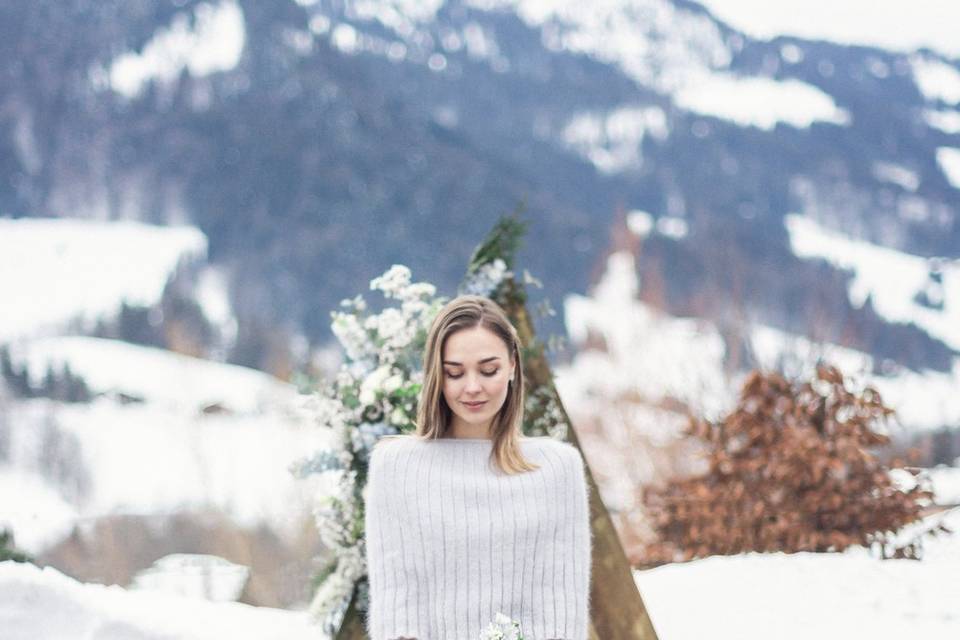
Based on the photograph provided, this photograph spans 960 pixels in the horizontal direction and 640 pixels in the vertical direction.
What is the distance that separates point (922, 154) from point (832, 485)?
→ 60.9 m

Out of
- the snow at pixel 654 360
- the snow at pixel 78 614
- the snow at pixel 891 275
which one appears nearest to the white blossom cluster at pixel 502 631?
the snow at pixel 78 614

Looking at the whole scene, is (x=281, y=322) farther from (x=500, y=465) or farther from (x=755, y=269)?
(x=500, y=465)

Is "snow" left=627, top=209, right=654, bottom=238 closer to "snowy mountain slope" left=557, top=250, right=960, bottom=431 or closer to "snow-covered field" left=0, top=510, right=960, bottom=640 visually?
"snowy mountain slope" left=557, top=250, right=960, bottom=431

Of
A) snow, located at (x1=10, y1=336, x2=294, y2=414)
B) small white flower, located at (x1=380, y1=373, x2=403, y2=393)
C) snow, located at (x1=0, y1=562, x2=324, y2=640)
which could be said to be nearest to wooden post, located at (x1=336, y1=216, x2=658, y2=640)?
small white flower, located at (x1=380, y1=373, x2=403, y2=393)

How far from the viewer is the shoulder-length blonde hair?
6.65ft

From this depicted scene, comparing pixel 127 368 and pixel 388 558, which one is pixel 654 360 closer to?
pixel 388 558

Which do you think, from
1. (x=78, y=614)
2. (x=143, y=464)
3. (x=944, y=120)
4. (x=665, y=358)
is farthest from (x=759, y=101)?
(x=78, y=614)

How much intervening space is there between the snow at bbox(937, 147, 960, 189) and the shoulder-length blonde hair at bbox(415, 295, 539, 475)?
58522 mm

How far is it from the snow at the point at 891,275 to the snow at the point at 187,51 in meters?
33.6

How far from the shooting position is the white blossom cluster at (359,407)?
10.3 ft

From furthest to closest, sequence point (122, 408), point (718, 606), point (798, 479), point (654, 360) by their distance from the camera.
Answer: point (122, 408)
point (654, 360)
point (798, 479)
point (718, 606)

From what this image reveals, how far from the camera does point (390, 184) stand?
63.5 meters

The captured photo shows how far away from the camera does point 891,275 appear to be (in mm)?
61844

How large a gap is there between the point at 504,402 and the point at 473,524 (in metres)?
0.23
